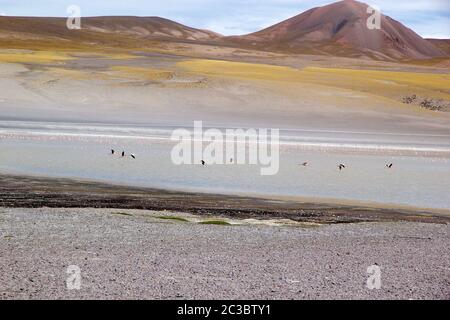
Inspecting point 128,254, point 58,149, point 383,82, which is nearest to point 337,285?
point 128,254

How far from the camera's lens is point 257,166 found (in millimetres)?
23188

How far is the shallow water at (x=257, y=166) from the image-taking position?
18.7 metres

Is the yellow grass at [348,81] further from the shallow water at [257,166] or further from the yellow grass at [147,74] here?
the shallow water at [257,166]

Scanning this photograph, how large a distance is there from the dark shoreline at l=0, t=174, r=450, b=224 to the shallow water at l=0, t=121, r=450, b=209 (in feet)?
4.40

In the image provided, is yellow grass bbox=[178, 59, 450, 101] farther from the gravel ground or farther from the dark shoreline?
the gravel ground

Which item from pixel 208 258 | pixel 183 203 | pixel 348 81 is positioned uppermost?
pixel 348 81

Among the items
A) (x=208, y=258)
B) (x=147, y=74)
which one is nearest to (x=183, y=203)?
(x=208, y=258)

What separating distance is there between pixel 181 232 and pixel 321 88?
39.0 m

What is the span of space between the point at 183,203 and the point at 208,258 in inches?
225

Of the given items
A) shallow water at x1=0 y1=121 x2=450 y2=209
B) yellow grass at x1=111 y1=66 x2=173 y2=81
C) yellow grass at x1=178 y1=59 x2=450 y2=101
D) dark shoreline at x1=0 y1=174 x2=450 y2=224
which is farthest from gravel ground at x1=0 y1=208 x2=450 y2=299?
yellow grass at x1=178 y1=59 x2=450 y2=101

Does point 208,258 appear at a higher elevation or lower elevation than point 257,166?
higher

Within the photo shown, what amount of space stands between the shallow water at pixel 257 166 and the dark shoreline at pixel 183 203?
1.34 m

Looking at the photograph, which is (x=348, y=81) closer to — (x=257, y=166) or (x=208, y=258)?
(x=257, y=166)

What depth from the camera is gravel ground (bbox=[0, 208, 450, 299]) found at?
27.4 feet
